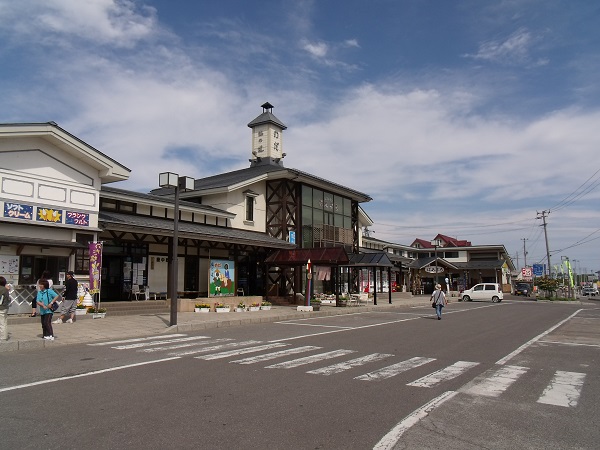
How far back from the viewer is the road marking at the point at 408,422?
4832mm

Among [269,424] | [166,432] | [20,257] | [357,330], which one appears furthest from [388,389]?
[20,257]

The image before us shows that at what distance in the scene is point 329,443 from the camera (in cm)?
484

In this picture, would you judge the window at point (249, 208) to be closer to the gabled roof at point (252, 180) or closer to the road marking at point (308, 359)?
the gabled roof at point (252, 180)

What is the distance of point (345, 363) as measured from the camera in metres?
9.40

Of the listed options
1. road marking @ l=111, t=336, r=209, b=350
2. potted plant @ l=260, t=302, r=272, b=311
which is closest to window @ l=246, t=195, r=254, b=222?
potted plant @ l=260, t=302, r=272, b=311

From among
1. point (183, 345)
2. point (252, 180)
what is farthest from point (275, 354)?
point (252, 180)

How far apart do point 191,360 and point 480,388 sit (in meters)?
5.69

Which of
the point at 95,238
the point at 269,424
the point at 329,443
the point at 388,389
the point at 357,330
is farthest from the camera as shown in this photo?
the point at 95,238

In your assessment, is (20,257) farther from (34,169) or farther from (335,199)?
(335,199)

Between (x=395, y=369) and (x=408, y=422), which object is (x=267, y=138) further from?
(x=408, y=422)

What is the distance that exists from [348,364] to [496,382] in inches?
110

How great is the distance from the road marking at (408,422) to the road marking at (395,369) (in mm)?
1403

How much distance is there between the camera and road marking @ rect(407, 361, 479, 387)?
7699 millimetres

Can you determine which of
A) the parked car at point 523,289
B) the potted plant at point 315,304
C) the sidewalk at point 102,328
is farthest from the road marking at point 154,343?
the parked car at point 523,289
